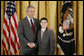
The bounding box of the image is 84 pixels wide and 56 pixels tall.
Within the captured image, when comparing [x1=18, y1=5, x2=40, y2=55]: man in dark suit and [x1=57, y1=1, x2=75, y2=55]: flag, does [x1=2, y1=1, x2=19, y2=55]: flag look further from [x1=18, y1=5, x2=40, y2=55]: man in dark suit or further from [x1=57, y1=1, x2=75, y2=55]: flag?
[x1=18, y1=5, x2=40, y2=55]: man in dark suit

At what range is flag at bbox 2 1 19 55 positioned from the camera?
4.23m

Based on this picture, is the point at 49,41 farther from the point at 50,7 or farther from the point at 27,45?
the point at 50,7

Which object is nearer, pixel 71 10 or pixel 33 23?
pixel 33 23

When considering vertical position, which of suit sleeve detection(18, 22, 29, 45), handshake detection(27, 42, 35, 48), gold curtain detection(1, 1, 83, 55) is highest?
gold curtain detection(1, 1, 83, 55)

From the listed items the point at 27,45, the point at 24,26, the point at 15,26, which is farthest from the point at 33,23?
the point at 15,26

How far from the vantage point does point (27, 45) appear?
9.16ft

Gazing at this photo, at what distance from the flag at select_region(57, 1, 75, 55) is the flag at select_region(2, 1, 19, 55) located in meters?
0.98

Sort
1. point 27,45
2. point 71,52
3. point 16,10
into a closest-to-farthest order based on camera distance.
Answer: point 27,45, point 71,52, point 16,10

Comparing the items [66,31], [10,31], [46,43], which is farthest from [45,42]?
[10,31]

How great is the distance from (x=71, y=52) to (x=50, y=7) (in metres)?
1.14

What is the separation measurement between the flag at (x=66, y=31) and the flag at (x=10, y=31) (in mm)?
975

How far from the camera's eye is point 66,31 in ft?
13.7

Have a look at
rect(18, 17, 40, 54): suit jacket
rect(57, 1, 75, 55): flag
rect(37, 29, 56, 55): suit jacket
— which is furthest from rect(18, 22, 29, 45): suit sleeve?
rect(57, 1, 75, 55): flag

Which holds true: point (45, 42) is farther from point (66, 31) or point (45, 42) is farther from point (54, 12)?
point (54, 12)
